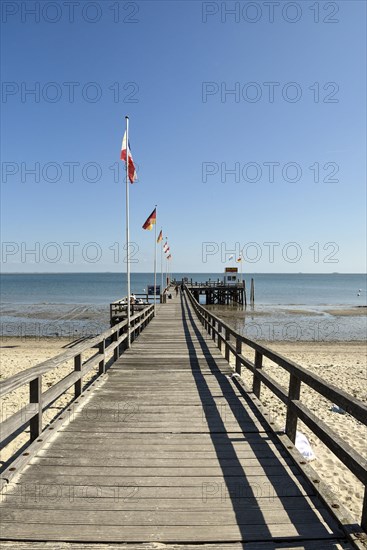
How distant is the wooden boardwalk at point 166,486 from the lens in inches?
95.2

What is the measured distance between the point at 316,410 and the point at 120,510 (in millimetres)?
8120

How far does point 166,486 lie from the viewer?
9.87 feet

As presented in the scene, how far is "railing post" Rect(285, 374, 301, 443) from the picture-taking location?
12.2 feet

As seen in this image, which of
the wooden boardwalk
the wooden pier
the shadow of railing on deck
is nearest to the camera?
the wooden boardwalk

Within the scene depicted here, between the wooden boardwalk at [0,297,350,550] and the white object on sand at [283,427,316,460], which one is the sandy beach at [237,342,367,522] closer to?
the white object on sand at [283,427,316,460]

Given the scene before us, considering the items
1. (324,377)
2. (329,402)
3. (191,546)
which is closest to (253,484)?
(191,546)

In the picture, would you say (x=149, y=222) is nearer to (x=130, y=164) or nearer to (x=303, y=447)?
(x=130, y=164)

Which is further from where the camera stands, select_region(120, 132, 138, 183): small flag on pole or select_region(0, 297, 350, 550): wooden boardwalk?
select_region(120, 132, 138, 183): small flag on pole

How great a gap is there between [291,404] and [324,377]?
445 inches

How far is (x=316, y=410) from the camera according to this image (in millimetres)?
9328

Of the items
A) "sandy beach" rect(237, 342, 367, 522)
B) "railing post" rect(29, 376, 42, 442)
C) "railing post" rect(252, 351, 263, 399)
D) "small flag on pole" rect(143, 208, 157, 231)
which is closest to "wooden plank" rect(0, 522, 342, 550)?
"railing post" rect(29, 376, 42, 442)

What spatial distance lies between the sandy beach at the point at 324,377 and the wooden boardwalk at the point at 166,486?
200 centimetres

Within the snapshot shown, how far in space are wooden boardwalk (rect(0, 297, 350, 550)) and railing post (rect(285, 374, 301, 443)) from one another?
0.22 m

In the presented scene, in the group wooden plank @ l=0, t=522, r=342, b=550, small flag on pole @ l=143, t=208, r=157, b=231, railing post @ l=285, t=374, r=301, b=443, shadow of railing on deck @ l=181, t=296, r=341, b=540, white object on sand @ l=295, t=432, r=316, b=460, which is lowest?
white object on sand @ l=295, t=432, r=316, b=460
